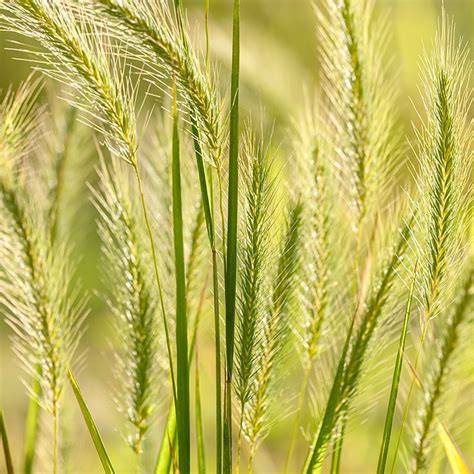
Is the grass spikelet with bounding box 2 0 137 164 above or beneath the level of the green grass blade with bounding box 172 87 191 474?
above

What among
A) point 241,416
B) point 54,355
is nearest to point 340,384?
point 241,416

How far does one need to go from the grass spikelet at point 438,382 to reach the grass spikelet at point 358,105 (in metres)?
0.09

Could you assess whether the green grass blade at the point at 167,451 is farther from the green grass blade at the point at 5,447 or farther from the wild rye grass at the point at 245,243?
the green grass blade at the point at 5,447

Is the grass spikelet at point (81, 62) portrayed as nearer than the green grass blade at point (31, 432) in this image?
Yes

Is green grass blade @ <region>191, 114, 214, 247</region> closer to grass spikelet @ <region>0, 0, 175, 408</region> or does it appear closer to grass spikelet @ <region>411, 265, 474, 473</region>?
grass spikelet @ <region>0, 0, 175, 408</region>

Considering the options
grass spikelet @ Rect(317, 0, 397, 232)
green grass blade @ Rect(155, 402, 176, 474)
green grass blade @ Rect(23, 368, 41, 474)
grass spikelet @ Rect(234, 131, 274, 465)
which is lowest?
green grass blade @ Rect(23, 368, 41, 474)

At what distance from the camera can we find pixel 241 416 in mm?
541

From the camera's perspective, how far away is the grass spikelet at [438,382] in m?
0.62

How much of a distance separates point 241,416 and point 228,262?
0.10m

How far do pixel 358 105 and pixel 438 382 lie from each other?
0.69ft

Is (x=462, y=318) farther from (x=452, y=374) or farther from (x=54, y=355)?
(x=54, y=355)

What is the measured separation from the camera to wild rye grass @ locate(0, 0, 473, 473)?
0.53m

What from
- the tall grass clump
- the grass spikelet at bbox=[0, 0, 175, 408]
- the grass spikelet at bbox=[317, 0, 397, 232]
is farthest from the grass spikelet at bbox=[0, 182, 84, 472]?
the grass spikelet at bbox=[317, 0, 397, 232]

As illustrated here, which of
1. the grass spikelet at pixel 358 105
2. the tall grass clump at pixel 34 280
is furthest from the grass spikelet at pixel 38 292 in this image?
the grass spikelet at pixel 358 105
